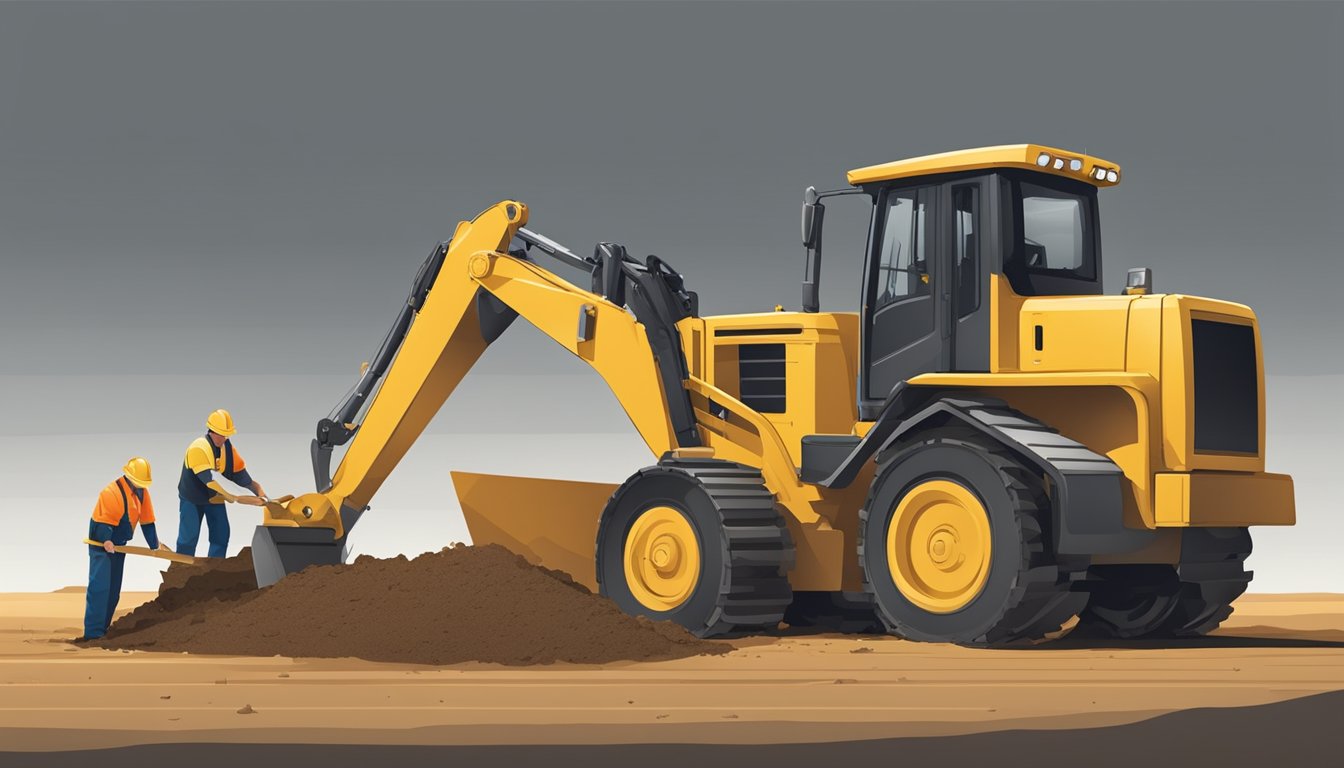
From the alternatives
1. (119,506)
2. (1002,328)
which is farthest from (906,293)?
(119,506)

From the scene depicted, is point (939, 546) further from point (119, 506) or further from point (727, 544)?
point (119, 506)

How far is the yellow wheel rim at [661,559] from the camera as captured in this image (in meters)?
14.0

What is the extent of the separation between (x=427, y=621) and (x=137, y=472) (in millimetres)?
3298

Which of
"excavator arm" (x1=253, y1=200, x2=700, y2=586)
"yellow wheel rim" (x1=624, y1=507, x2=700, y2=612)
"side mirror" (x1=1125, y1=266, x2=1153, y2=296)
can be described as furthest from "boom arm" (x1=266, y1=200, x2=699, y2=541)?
"side mirror" (x1=1125, y1=266, x2=1153, y2=296)

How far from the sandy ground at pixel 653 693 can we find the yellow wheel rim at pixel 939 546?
0.42 meters

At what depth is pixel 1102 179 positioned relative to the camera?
46.6 feet

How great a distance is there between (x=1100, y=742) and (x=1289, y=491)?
622 centimetres

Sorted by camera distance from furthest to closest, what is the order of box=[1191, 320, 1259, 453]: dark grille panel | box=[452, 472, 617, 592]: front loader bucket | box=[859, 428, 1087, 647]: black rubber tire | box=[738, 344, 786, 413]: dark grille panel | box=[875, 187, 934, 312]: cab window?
box=[452, 472, 617, 592]: front loader bucket
box=[738, 344, 786, 413]: dark grille panel
box=[875, 187, 934, 312]: cab window
box=[1191, 320, 1259, 453]: dark grille panel
box=[859, 428, 1087, 647]: black rubber tire

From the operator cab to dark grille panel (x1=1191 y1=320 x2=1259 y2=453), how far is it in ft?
3.92

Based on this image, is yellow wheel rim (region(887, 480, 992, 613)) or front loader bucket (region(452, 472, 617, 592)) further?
front loader bucket (region(452, 472, 617, 592))

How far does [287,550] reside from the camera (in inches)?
623

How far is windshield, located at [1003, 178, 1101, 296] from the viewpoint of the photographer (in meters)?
13.6

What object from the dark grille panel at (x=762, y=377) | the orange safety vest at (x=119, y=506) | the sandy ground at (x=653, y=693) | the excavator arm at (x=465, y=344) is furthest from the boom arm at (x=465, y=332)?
the sandy ground at (x=653, y=693)

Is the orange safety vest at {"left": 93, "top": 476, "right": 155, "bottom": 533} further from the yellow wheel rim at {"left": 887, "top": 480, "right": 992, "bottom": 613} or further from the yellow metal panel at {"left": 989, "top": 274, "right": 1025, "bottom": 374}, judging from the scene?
the yellow metal panel at {"left": 989, "top": 274, "right": 1025, "bottom": 374}
